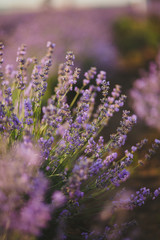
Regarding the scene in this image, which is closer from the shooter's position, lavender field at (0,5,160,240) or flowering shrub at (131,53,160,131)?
lavender field at (0,5,160,240)

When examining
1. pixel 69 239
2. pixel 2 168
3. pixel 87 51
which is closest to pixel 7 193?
pixel 2 168

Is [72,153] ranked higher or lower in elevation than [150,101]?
lower

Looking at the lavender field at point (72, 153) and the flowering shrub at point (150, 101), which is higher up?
the flowering shrub at point (150, 101)

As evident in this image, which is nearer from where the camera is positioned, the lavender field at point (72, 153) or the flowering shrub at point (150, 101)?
the lavender field at point (72, 153)

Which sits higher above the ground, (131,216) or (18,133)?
(18,133)

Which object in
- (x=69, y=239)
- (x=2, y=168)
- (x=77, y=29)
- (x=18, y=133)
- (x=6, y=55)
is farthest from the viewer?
(x=77, y=29)

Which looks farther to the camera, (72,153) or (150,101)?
(150,101)

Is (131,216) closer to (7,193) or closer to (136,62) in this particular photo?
(7,193)

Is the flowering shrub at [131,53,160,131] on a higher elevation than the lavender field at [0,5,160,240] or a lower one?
higher
